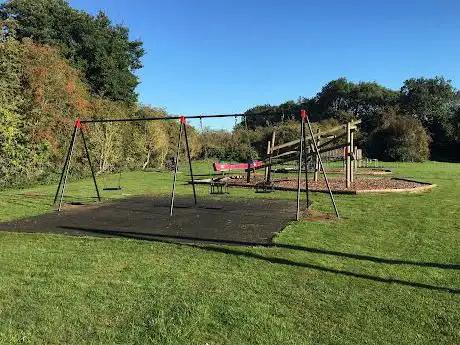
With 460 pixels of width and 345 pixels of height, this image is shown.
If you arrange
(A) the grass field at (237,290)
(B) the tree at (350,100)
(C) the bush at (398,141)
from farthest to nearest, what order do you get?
(B) the tree at (350,100) → (C) the bush at (398,141) → (A) the grass field at (237,290)

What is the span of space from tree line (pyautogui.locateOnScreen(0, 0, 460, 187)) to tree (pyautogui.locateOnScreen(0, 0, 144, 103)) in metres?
0.07

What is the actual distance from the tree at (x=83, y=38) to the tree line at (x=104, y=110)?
7 centimetres

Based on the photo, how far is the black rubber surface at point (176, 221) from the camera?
774 cm

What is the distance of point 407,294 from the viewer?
183 inches

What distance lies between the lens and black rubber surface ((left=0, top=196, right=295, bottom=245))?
25.4 ft

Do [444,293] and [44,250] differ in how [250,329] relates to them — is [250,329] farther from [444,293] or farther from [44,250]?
[44,250]

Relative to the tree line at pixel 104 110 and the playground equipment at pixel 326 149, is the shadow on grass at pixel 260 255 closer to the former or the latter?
the tree line at pixel 104 110

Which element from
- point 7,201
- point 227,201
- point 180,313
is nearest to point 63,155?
point 7,201

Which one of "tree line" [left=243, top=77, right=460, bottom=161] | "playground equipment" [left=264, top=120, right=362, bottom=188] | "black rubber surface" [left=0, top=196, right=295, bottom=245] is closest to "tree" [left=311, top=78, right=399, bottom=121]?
"tree line" [left=243, top=77, right=460, bottom=161]

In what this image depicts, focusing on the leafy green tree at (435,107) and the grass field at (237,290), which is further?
the leafy green tree at (435,107)

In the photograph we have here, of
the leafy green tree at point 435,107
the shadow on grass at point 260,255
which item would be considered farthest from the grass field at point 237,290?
the leafy green tree at point 435,107

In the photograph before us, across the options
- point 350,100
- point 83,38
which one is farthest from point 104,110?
point 350,100

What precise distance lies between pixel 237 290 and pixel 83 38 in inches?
1324

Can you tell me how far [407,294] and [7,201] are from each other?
10938 mm
